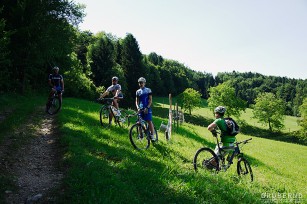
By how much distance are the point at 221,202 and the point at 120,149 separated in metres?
5.04

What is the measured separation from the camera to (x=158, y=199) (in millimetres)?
6816

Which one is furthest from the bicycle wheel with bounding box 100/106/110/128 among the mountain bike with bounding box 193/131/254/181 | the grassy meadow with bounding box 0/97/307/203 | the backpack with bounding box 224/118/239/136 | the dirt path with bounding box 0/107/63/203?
the backpack with bounding box 224/118/239/136

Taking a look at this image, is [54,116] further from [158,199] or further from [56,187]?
[158,199]

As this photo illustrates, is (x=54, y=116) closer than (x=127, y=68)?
Yes

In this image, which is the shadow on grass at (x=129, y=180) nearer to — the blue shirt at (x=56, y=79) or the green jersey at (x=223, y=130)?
the green jersey at (x=223, y=130)

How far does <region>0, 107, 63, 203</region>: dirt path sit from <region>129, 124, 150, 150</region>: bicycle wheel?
313cm

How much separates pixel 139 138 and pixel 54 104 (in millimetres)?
8966

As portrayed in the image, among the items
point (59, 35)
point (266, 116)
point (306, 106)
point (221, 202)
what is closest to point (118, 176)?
point (221, 202)

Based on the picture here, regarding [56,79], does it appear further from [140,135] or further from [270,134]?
[270,134]

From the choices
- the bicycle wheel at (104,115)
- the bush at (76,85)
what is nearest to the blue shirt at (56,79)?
the bicycle wheel at (104,115)

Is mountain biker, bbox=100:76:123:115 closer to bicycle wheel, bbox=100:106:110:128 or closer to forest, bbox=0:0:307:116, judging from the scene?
bicycle wheel, bbox=100:106:110:128

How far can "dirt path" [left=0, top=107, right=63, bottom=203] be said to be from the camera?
22.6ft

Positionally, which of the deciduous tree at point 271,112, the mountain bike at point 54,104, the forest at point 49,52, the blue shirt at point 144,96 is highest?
the forest at point 49,52

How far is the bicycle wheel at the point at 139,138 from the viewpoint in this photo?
11.8 m
